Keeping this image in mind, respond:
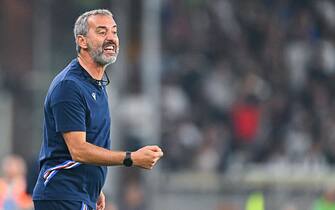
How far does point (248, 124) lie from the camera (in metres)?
15.8

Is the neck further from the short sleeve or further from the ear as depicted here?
the short sleeve

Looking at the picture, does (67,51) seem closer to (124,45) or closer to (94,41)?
(124,45)

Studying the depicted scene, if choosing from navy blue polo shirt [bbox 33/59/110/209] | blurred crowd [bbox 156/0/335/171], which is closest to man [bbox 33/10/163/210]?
navy blue polo shirt [bbox 33/59/110/209]

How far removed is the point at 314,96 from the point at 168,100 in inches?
79.5

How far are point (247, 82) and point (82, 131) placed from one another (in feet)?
32.9

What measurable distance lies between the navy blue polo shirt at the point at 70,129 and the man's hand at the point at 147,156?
35 centimetres

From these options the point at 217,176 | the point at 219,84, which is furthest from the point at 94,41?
the point at 219,84

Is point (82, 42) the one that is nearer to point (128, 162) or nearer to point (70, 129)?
point (70, 129)

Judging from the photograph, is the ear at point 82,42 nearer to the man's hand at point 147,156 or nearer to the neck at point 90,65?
the neck at point 90,65

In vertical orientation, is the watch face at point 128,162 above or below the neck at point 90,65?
below

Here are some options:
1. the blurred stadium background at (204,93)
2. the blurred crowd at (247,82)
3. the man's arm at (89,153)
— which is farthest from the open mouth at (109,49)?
the blurred crowd at (247,82)

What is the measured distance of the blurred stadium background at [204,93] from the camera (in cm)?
1495

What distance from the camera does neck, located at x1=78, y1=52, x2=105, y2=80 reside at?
259 inches

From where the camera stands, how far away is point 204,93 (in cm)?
1619
